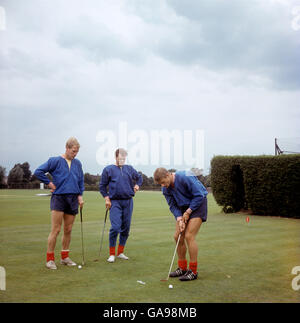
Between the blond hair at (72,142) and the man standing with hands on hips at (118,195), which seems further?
the man standing with hands on hips at (118,195)

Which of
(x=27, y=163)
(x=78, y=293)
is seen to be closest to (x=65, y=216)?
(x=78, y=293)

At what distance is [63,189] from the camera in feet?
22.3

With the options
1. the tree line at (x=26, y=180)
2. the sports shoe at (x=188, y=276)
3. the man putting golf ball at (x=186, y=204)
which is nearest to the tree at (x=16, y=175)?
the tree line at (x=26, y=180)

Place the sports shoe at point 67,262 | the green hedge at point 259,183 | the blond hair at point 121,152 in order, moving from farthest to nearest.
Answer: the green hedge at point 259,183
the blond hair at point 121,152
the sports shoe at point 67,262

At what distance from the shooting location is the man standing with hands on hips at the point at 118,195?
7527 mm

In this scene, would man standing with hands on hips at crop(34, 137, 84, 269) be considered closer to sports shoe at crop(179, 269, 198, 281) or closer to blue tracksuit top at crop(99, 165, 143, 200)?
blue tracksuit top at crop(99, 165, 143, 200)

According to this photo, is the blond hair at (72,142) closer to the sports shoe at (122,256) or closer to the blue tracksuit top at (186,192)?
the blue tracksuit top at (186,192)

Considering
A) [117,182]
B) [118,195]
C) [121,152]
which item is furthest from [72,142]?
[118,195]

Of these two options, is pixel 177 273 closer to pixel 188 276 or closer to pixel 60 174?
pixel 188 276

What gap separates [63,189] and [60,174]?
0.93ft

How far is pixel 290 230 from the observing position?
12383 mm

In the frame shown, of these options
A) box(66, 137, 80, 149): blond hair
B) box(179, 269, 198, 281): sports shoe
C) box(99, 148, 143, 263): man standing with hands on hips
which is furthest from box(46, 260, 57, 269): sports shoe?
box(179, 269, 198, 281): sports shoe

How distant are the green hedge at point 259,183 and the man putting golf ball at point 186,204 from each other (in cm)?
1231
